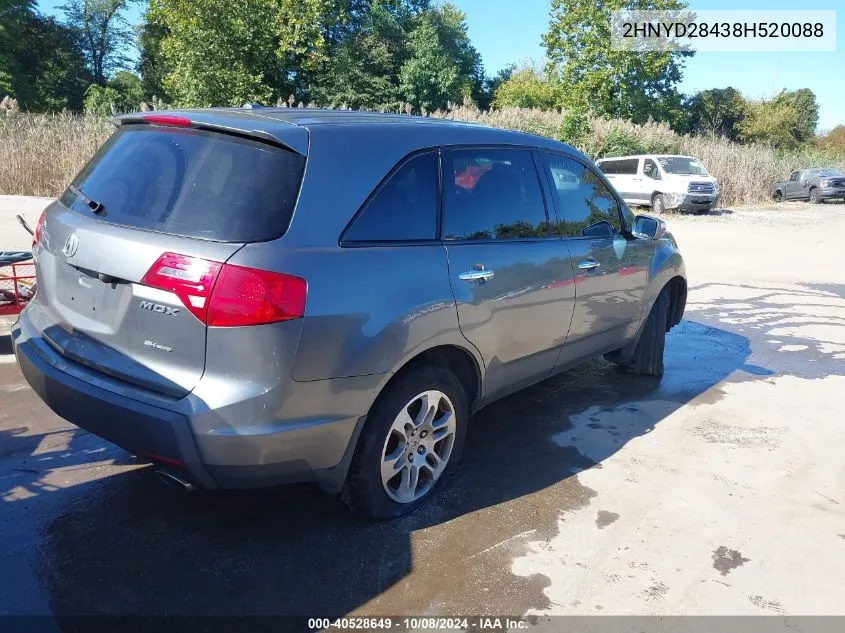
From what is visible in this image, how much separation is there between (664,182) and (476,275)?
2196 cm

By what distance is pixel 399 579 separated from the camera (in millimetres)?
2904

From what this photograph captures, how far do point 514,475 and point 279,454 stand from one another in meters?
1.65

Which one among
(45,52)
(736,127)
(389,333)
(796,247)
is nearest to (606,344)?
(389,333)

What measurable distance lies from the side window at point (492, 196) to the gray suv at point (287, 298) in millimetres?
15

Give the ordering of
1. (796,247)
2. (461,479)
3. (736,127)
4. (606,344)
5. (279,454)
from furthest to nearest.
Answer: (736,127), (796,247), (606,344), (461,479), (279,454)

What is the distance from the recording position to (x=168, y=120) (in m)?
3.16

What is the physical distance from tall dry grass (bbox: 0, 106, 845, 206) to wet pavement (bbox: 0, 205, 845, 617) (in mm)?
5586

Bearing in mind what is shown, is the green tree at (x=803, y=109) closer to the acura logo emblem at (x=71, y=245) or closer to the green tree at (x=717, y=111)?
the green tree at (x=717, y=111)

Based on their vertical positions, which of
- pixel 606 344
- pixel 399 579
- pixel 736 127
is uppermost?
pixel 736 127

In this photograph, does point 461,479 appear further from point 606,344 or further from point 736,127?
point 736,127

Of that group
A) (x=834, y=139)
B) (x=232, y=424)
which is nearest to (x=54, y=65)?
(x=232, y=424)

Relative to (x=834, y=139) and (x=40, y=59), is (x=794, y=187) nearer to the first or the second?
(x=834, y=139)

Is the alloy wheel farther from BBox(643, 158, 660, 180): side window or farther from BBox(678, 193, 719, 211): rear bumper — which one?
BBox(643, 158, 660, 180): side window

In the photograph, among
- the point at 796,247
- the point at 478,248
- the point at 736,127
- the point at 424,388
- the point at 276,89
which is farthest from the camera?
the point at 736,127
